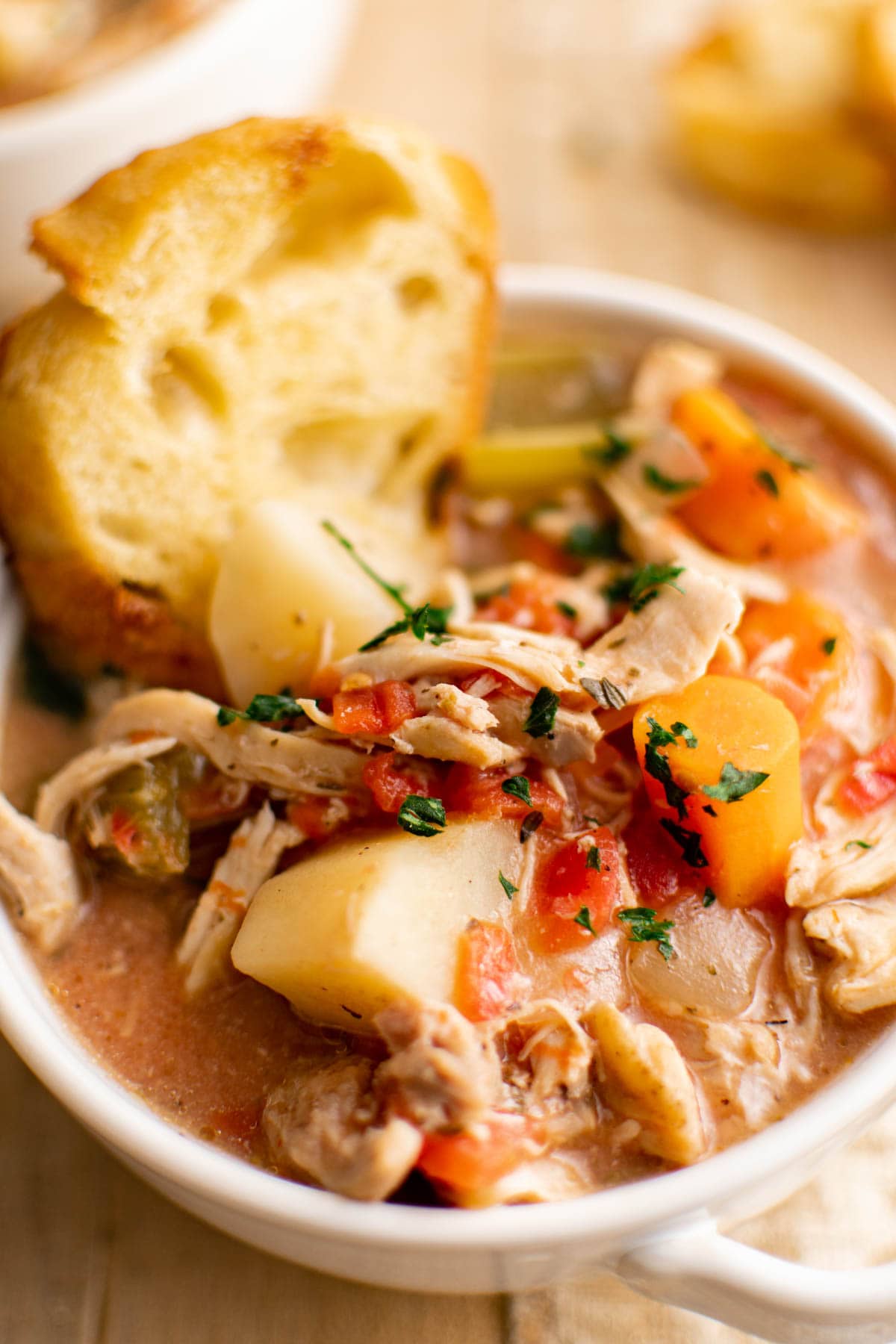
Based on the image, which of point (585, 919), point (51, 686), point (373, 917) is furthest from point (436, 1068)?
point (51, 686)

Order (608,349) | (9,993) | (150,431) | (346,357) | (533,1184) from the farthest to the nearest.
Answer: (608,349) < (346,357) < (150,431) < (9,993) < (533,1184)

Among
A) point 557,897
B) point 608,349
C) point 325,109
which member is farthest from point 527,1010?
point 325,109

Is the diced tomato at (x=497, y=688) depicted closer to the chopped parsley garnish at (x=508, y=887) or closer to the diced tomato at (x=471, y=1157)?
the chopped parsley garnish at (x=508, y=887)

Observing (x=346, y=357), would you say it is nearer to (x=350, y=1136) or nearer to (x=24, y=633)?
(x=24, y=633)

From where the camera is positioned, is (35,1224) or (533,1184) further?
(35,1224)

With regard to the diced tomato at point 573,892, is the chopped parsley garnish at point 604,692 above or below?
above

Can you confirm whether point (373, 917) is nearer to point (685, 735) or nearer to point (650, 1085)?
point (650, 1085)

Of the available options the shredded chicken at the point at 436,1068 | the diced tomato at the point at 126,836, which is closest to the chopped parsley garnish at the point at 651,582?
the shredded chicken at the point at 436,1068
